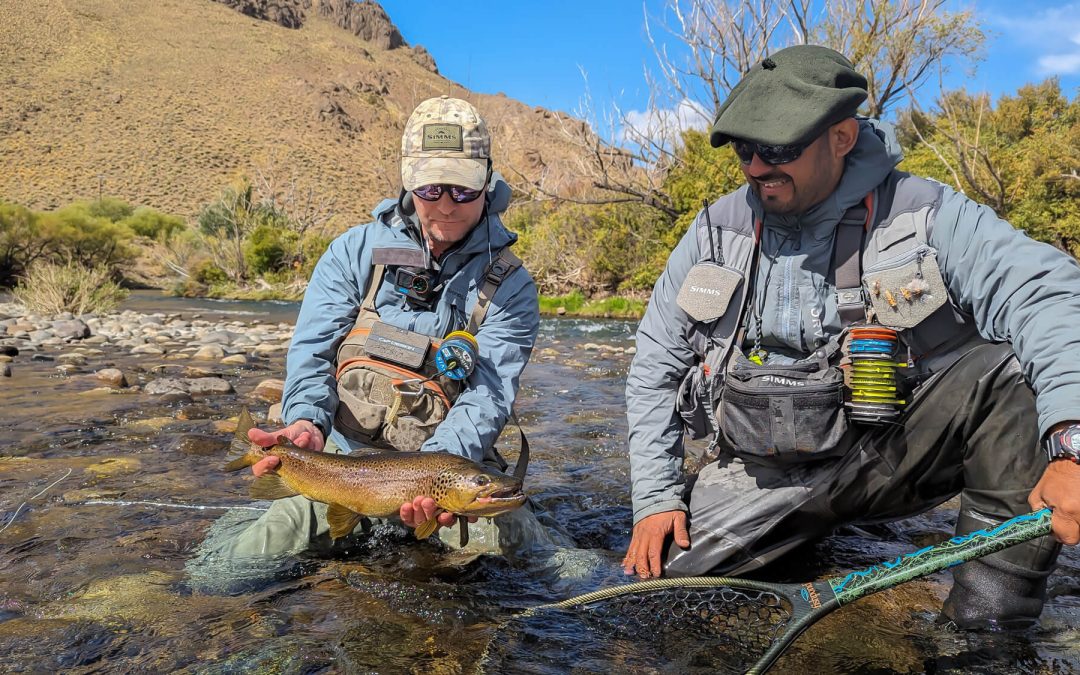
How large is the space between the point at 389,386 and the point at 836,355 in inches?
82.7

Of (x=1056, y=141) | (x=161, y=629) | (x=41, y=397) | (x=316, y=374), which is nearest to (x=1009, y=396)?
(x=316, y=374)

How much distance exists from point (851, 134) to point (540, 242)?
80.3 ft

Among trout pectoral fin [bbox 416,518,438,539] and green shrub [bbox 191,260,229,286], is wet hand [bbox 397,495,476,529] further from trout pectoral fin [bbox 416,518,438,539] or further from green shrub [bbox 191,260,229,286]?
green shrub [bbox 191,260,229,286]

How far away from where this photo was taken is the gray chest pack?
3057mm

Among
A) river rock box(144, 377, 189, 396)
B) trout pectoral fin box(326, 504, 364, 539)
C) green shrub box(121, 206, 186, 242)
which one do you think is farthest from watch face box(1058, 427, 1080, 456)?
green shrub box(121, 206, 186, 242)

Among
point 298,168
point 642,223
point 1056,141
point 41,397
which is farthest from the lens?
point 298,168

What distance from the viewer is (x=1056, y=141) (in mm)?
26391

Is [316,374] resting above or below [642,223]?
below

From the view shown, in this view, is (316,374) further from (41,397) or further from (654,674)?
Answer: (41,397)

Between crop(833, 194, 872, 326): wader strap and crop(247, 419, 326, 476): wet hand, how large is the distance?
2460 millimetres

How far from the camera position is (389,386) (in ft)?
12.2

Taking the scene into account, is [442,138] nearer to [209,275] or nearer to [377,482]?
[377,482]

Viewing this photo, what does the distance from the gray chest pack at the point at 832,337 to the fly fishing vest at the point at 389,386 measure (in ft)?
4.06

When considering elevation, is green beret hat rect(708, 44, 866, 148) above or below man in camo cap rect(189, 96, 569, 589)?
above
